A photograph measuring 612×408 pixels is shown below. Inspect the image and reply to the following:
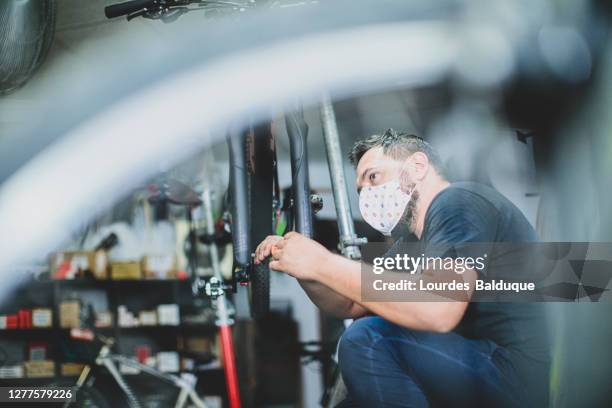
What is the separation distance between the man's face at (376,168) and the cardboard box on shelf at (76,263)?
719 mm

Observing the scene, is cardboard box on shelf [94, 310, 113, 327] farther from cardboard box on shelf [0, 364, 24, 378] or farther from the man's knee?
the man's knee

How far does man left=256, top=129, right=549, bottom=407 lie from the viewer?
3.53ft

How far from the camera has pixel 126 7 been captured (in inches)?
50.0

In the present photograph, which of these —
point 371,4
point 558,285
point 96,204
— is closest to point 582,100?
point 558,285

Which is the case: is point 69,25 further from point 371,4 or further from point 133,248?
point 371,4

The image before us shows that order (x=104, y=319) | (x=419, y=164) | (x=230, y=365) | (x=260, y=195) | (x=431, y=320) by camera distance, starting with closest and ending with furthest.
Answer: (x=431, y=320)
(x=419, y=164)
(x=260, y=195)
(x=230, y=365)
(x=104, y=319)

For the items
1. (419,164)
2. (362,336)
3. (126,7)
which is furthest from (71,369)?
(419,164)

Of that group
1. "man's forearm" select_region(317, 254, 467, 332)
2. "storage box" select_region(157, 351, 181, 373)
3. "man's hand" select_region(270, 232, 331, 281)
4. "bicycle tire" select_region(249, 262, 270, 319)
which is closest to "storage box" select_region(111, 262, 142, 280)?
"storage box" select_region(157, 351, 181, 373)

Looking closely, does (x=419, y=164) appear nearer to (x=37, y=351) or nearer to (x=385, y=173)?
(x=385, y=173)

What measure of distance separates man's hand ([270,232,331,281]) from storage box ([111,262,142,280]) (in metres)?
0.48

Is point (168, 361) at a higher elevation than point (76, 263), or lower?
lower

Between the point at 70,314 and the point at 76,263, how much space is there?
0.22 m

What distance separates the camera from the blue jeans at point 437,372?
3.53 feet

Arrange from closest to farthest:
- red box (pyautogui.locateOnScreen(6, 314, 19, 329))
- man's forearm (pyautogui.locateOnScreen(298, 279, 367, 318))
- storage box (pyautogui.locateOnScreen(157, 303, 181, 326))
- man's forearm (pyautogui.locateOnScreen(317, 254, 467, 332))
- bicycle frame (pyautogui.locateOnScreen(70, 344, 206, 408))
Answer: man's forearm (pyautogui.locateOnScreen(317, 254, 467, 332))
man's forearm (pyautogui.locateOnScreen(298, 279, 367, 318))
red box (pyautogui.locateOnScreen(6, 314, 19, 329))
bicycle frame (pyautogui.locateOnScreen(70, 344, 206, 408))
storage box (pyautogui.locateOnScreen(157, 303, 181, 326))
